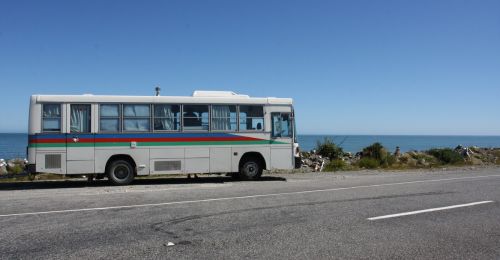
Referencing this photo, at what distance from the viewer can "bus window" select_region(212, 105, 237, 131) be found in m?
14.6

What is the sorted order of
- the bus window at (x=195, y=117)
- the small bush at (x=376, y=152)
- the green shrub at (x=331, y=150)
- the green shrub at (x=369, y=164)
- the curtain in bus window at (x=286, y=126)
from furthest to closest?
the green shrub at (x=331, y=150) → the small bush at (x=376, y=152) → the green shrub at (x=369, y=164) → the curtain in bus window at (x=286, y=126) → the bus window at (x=195, y=117)

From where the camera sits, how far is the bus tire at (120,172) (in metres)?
13.7

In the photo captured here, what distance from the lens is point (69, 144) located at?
43.7 ft

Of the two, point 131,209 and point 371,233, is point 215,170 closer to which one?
point 131,209

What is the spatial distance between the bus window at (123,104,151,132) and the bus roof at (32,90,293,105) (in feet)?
0.76

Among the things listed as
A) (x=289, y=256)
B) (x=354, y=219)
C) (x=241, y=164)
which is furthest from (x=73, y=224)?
(x=241, y=164)

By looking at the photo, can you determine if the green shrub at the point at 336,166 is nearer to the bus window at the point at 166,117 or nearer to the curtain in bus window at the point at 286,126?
the curtain in bus window at the point at 286,126

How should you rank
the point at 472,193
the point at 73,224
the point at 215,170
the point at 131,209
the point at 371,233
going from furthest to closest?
1. the point at 215,170
2. the point at 472,193
3. the point at 131,209
4. the point at 73,224
5. the point at 371,233

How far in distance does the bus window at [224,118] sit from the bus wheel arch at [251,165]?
3.88ft

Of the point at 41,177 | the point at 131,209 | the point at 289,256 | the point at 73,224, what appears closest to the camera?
the point at 289,256

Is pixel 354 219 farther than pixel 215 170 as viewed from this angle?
No

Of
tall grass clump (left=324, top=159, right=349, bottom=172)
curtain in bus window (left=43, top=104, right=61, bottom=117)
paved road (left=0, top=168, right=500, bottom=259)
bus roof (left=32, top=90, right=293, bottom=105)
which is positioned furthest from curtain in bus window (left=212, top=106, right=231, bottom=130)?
tall grass clump (left=324, top=159, right=349, bottom=172)

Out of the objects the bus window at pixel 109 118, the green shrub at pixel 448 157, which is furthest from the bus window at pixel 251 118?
the green shrub at pixel 448 157

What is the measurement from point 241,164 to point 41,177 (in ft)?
28.3
